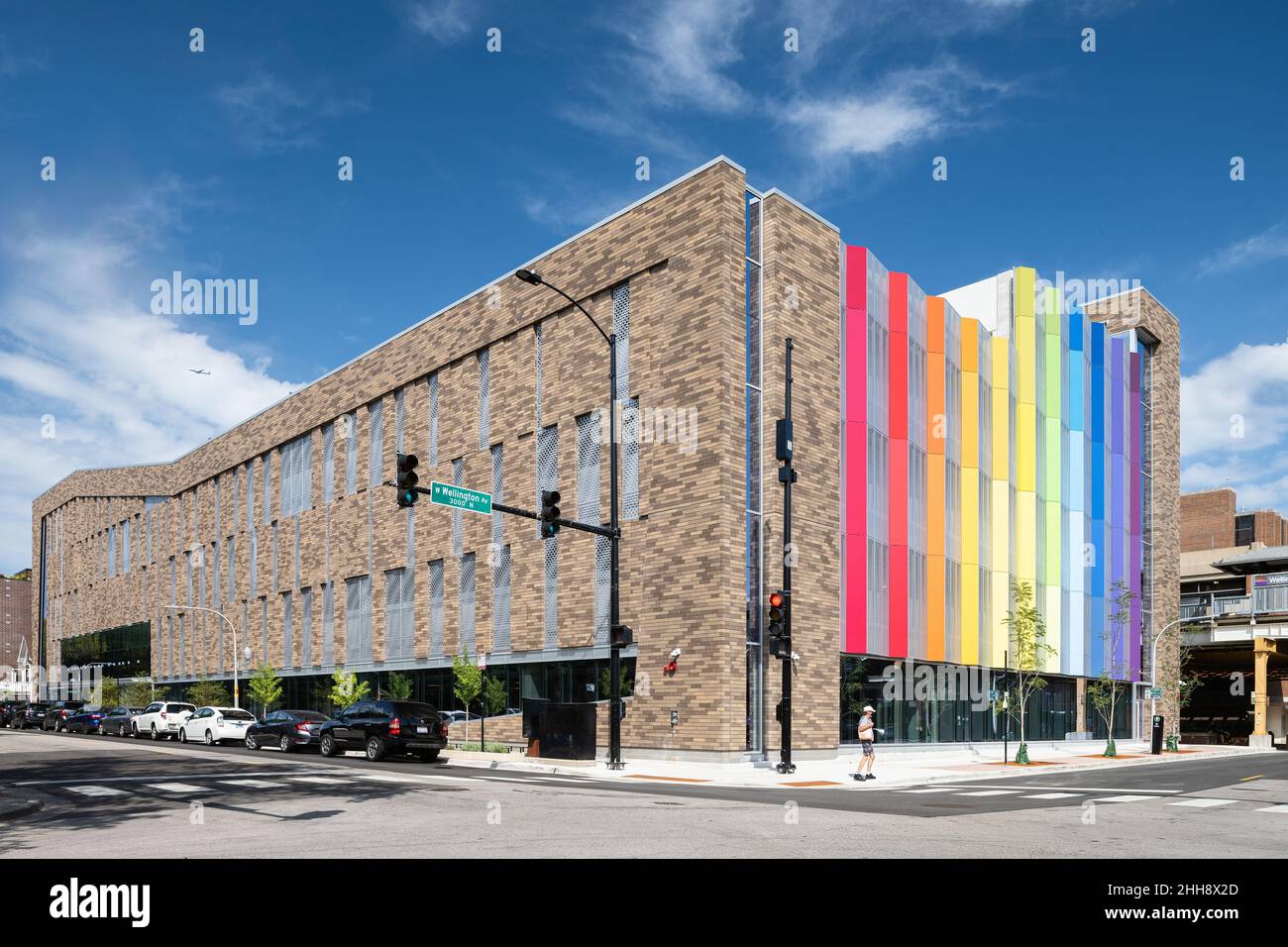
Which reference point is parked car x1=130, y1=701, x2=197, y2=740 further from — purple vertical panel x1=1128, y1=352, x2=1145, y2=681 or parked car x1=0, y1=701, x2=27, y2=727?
purple vertical panel x1=1128, y1=352, x2=1145, y2=681

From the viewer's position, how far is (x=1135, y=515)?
59219 mm

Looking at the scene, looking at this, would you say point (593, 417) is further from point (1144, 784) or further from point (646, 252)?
point (1144, 784)

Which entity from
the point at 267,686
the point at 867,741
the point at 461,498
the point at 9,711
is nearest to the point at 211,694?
the point at 267,686

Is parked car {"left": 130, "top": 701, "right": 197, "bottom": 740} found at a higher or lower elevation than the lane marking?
lower

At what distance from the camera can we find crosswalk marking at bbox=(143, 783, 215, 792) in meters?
19.7

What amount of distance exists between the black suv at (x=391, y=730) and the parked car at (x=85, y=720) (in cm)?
2618

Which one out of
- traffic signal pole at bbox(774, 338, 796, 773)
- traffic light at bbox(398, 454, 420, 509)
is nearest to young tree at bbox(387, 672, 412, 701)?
traffic signal pole at bbox(774, 338, 796, 773)

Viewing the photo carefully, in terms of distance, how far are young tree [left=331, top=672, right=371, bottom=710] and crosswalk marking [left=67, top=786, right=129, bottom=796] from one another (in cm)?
2723

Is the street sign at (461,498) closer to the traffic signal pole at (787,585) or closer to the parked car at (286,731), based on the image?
the traffic signal pole at (787,585)

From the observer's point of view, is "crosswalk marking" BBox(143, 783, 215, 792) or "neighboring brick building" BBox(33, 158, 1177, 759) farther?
"neighboring brick building" BBox(33, 158, 1177, 759)

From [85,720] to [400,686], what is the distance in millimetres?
18079

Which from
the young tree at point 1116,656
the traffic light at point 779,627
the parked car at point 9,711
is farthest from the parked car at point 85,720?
the young tree at point 1116,656

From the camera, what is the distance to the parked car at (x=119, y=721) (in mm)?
48750
